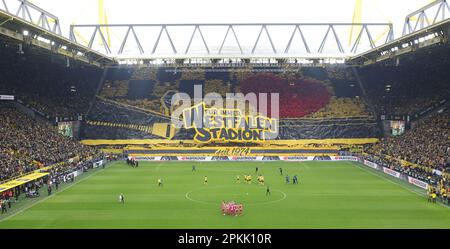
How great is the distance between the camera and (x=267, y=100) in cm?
7306

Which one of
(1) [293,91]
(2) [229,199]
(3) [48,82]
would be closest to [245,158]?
(1) [293,91]

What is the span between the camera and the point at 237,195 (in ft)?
114

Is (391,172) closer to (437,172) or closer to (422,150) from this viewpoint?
(437,172)

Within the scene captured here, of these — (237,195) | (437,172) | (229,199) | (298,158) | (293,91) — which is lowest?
(229,199)

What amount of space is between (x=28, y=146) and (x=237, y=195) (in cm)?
2565

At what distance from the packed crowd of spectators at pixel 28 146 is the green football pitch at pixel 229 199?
4903 millimetres

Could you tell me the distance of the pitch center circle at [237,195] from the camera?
1269 inches

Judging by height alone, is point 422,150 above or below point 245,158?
above

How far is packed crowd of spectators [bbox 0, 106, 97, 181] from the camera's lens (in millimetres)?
39312

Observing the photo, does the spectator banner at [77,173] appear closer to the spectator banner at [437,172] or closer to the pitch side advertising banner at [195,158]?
the pitch side advertising banner at [195,158]

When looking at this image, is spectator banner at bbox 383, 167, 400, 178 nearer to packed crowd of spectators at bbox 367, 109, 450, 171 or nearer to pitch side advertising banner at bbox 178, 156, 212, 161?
packed crowd of spectators at bbox 367, 109, 450, 171

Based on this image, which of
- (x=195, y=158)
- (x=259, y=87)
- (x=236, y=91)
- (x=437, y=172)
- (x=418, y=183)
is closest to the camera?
(x=418, y=183)

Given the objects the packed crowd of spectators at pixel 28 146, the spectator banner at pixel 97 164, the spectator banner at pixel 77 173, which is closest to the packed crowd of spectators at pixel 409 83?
the spectator banner at pixel 97 164

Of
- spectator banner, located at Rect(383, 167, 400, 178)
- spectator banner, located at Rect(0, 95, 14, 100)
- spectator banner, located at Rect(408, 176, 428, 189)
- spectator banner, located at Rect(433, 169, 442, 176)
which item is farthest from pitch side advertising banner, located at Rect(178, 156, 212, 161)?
spectator banner, located at Rect(433, 169, 442, 176)
